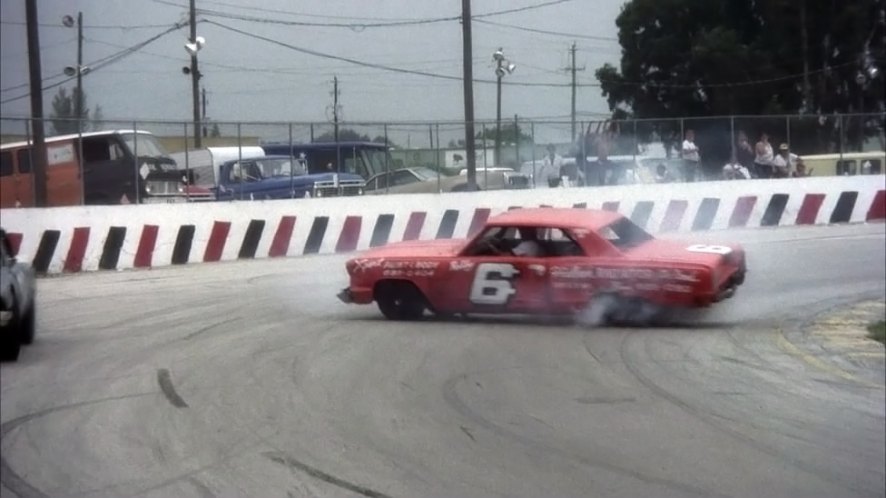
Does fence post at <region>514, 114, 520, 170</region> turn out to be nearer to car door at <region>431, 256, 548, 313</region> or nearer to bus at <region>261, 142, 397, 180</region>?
bus at <region>261, 142, 397, 180</region>

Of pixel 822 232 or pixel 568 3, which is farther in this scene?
pixel 822 232

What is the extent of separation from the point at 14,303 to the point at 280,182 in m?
0.98

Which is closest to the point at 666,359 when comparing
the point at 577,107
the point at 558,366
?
the point at 558,366

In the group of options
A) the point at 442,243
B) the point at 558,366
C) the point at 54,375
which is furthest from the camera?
the point at 558,366

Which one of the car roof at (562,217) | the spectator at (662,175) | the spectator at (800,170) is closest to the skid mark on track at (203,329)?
the car roof at (562,217)

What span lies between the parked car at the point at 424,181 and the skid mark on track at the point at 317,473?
37.6 inches

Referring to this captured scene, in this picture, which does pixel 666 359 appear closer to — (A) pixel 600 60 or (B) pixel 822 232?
(B) pixel 822 232

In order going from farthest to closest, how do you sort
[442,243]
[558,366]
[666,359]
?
[666,359] → [558,366] → [442,243]

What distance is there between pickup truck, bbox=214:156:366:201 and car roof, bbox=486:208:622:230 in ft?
3.59

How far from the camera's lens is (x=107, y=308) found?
430 cm

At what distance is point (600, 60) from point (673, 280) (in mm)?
2654

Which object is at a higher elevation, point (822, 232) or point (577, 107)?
point (577, 107)

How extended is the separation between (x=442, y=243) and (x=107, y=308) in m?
1.42

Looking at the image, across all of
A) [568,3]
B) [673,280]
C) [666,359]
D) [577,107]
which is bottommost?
[666,359]
